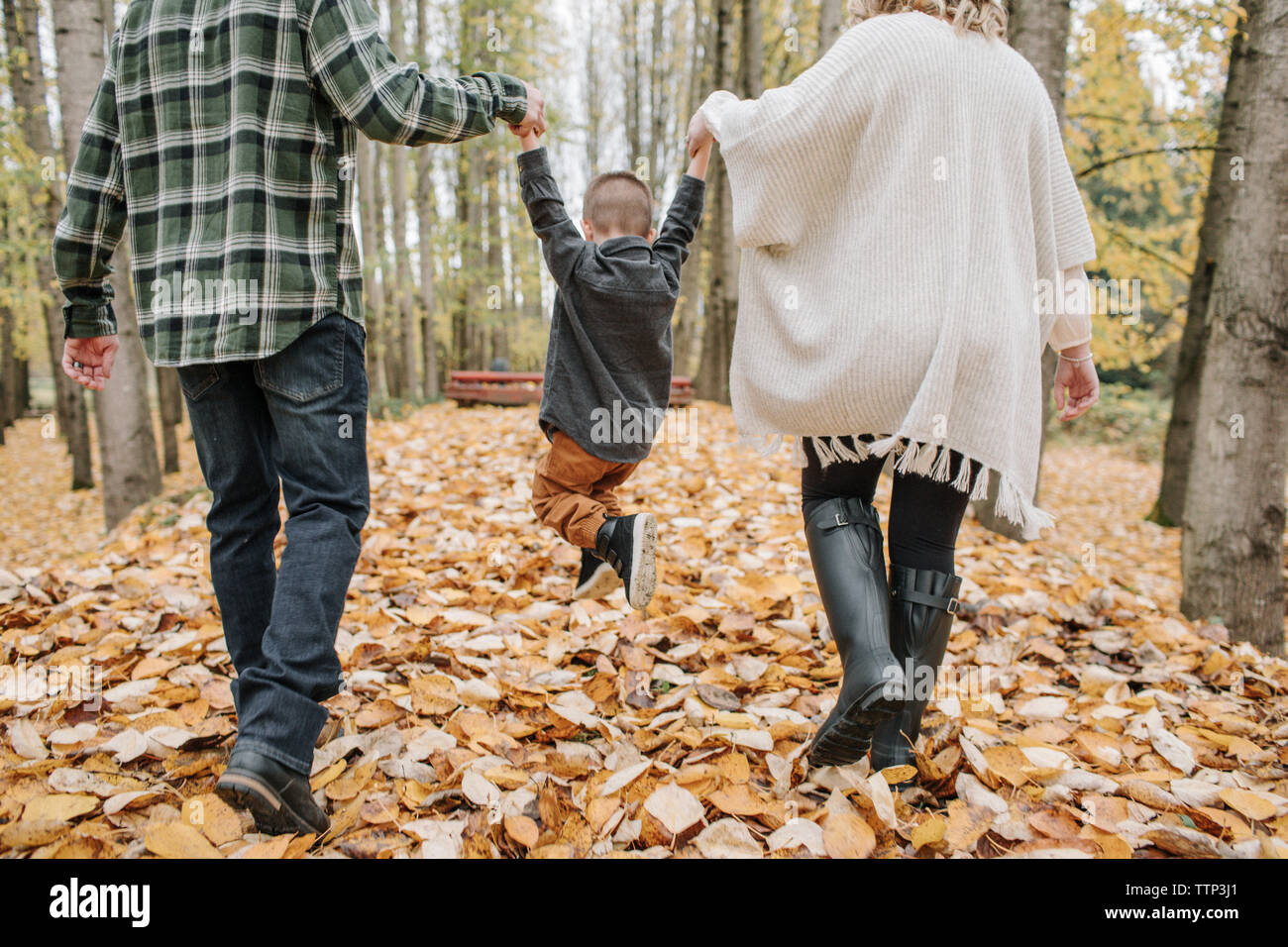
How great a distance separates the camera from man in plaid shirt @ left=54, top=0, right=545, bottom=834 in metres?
1.69

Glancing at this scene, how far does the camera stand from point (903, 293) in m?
1.68

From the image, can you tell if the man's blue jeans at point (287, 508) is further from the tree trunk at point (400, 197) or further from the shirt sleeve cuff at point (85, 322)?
the tree trunk at point (400, 197)

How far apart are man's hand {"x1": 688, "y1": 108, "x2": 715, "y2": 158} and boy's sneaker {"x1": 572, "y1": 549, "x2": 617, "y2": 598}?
128 cm

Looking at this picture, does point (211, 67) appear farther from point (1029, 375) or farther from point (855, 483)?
point (1029, 375)

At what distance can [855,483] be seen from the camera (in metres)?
1.93

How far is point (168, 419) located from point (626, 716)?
13.3m

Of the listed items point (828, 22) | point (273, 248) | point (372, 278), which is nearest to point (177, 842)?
point (273, 248)

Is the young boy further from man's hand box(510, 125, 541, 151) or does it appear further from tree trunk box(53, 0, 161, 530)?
tree trunk box(53, 0, 161, 530)

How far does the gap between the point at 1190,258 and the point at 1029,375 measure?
10.6 meters

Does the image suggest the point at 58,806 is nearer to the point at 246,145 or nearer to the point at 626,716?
the point at 626,716

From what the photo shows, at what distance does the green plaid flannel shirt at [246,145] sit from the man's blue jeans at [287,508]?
0.30 ft

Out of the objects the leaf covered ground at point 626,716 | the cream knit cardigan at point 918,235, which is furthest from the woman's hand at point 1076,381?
the leaf covered ground at point 626,716

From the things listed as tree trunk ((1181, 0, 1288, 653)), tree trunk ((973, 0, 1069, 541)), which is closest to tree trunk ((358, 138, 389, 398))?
tree trunk ((973, 0, 1069, 541))

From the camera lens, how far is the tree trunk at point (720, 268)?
9.62 meters
